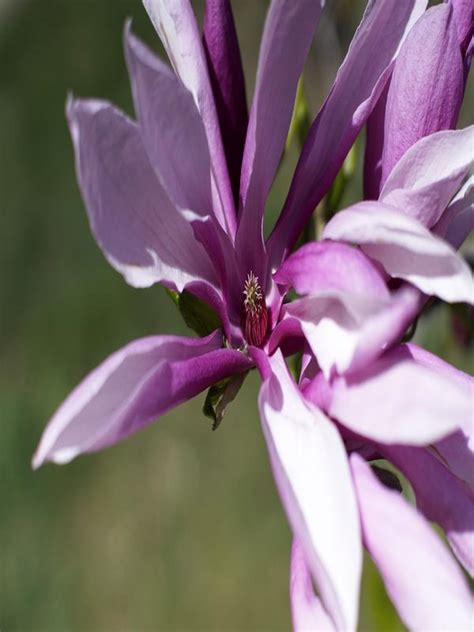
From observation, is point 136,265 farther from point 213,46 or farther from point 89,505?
point 89,505

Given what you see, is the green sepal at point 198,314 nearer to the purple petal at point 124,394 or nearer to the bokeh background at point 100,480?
the purple petal at point 124,394

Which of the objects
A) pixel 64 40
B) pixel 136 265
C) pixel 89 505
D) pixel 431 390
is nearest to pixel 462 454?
pixel 431 390

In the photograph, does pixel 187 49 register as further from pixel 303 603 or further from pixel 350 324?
pixel 303 603

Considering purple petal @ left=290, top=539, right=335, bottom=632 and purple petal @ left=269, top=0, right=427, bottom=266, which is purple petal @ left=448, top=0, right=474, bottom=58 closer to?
purple petal @ left=269, top=0, right=427, bottom=266

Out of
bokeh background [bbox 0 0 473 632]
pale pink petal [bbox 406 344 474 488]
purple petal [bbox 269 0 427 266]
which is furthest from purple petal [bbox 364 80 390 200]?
bokeh background [bbox 0 0 473 632]

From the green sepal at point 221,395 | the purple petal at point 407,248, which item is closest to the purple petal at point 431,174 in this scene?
the purple petal at point 407,248

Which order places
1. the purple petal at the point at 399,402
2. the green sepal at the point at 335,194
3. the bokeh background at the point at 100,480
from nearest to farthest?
the purple petal at the point at 399,402 → the green sepal at the point at 335,194 → the bokeh background at the point at 100,480
